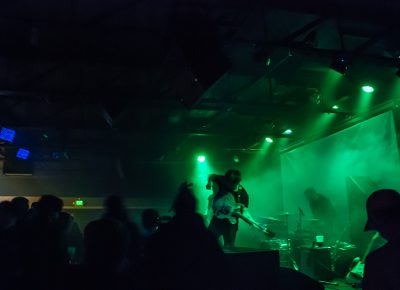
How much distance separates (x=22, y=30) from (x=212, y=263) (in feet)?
16.9

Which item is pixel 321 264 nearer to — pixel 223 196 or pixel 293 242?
pixel 293 242

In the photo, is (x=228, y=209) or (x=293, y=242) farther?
(x=293, y=242)

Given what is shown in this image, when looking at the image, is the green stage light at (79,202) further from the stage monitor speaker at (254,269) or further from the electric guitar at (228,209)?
the stage monitor speaker at (254,269)

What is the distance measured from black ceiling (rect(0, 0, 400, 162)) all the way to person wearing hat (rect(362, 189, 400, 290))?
2.67 metres

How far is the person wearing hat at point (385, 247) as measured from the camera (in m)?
1.70

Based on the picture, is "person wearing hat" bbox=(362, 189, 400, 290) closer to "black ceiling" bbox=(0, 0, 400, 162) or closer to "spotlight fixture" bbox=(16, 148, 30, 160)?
"black ceiling" bbox=(0, 0, 400, 162)

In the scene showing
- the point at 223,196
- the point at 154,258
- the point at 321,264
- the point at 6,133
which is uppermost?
the point at 6,133

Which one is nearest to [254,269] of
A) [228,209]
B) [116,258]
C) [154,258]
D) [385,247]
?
[154,258]

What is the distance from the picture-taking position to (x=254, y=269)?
231 centimetres

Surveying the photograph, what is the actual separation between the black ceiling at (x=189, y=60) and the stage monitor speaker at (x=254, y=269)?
2.37 meters

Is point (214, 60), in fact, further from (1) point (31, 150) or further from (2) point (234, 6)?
(1) point (31, 150)

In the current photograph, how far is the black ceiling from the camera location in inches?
173

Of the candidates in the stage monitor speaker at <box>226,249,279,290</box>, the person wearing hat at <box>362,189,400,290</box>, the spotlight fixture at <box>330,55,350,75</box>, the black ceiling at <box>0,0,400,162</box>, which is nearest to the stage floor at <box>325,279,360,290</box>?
the black ceiling at <box>0,0,400,162</box>

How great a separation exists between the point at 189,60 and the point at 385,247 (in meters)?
3.20
